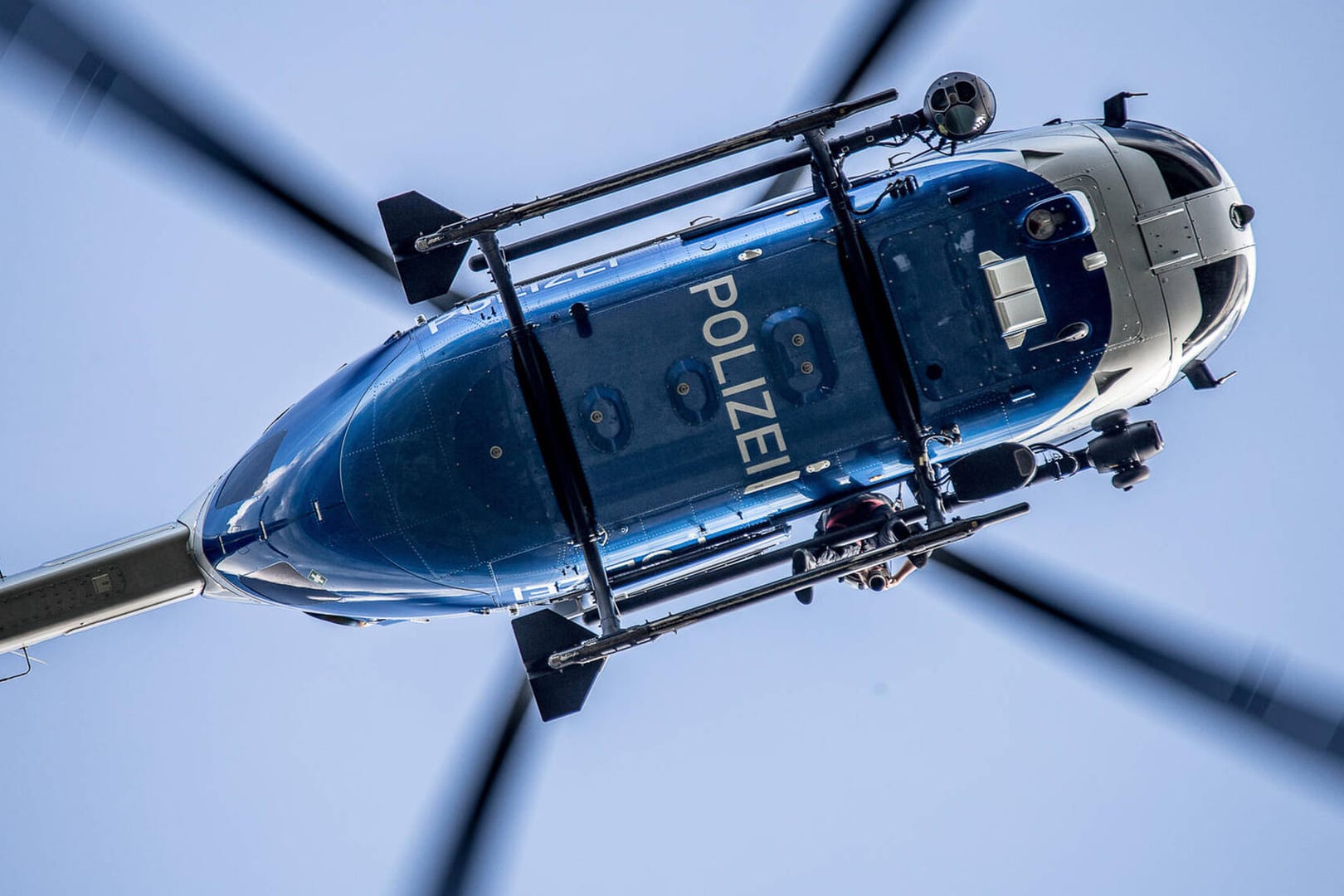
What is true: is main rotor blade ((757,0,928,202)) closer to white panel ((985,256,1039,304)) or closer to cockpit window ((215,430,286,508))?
white panel ((985,256,1039,304))

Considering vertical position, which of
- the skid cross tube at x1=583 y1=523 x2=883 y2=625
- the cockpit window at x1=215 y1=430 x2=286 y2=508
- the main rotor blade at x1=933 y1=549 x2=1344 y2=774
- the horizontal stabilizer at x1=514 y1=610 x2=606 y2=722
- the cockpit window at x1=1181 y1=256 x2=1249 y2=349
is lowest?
the main rotor blade at x1=933 y1=549 x2=1344 y2=774

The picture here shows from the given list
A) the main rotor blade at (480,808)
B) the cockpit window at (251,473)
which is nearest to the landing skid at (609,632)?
the main rotor blade at (480,808)

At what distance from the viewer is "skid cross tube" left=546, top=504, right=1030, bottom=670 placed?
9883mm

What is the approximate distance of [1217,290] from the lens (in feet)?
34.3

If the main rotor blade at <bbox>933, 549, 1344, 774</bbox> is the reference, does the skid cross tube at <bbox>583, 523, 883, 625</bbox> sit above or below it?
above

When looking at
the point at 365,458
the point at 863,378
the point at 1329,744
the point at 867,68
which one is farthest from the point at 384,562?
the point at 1329,744

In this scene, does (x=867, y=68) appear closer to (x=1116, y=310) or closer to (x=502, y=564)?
(x=1116, y=310)

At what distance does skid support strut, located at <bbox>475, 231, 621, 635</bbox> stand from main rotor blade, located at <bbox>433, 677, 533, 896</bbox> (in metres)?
1.43

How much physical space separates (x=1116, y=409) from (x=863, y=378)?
2.54 m

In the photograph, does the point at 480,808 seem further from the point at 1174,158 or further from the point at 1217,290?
the point at 1174,158

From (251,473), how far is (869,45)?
7.53 meters

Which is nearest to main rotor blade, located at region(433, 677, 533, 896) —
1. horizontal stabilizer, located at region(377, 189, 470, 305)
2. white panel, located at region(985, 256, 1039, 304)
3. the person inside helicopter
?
the person inside helicopter

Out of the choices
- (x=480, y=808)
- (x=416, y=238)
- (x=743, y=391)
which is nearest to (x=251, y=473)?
(x=416, y=238)

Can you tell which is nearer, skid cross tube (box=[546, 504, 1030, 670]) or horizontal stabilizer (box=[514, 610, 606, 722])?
skid cross tube (box=[546, 504, 1030, 670])
